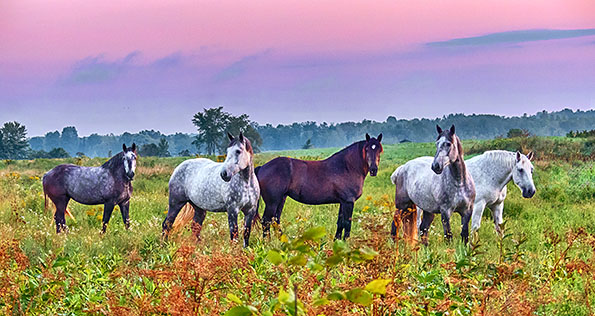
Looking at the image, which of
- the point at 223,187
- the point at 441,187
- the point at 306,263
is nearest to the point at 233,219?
the point at 223,187

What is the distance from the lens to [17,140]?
93.6 m

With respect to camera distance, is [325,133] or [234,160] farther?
[325,133]

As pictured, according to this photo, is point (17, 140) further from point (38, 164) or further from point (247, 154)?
point (247, 154)

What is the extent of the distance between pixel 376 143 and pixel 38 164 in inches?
1045

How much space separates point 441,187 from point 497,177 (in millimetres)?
1721

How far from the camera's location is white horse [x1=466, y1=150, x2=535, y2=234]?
31.1 feet

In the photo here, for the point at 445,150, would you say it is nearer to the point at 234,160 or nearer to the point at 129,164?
the point at 234,160

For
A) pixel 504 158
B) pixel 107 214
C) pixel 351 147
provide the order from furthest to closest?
pixel 107 214 → pixel 351 147 → pixel 504 158

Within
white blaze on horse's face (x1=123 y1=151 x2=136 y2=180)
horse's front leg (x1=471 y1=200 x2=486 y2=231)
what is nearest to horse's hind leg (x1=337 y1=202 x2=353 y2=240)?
horse's front leg (x1=471 y1=200 x2=486 y2=231)

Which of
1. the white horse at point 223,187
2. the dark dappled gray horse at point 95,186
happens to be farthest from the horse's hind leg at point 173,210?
the dark dappled gray horse at point 95,186

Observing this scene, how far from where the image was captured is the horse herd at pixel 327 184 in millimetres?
8367

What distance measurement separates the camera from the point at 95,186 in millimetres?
10781

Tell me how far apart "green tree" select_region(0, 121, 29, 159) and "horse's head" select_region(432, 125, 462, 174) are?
92034mm

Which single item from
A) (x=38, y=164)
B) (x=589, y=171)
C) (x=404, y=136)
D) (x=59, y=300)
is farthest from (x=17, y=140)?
(x=59, y=300)
